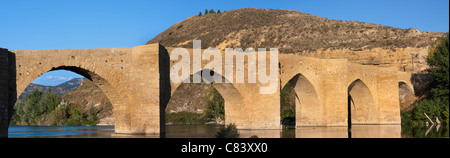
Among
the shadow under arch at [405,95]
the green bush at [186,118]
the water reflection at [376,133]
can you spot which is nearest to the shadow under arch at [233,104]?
the water reflection at [376,133]

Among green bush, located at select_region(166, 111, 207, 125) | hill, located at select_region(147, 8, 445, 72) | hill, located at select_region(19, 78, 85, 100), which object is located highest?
hill, located at select_region(147, 8, 445, 72)

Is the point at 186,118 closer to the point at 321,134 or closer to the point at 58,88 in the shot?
the point at 321,134

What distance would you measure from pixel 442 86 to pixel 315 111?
28.5ft

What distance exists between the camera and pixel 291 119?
3481cm

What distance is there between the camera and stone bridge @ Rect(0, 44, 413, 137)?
17625 millimetres

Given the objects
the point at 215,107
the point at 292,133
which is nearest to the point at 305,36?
the point at 215,107

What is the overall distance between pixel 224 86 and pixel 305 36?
1171 inches

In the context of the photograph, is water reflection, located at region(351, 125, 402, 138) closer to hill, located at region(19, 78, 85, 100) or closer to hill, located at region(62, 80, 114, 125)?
hill, located at region(62, 80, 114, 125)

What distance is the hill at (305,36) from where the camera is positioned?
145 ft

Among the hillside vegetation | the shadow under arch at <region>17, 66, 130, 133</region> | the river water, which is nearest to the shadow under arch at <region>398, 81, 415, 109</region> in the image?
the hillside vegetation

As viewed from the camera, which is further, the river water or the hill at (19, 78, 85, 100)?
the hill at (19, 78, 85, 100)

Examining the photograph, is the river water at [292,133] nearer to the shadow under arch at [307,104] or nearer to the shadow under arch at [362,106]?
the shadow under arch at [307,104]

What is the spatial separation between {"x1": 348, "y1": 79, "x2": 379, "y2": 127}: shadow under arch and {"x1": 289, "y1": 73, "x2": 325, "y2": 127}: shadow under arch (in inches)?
205
